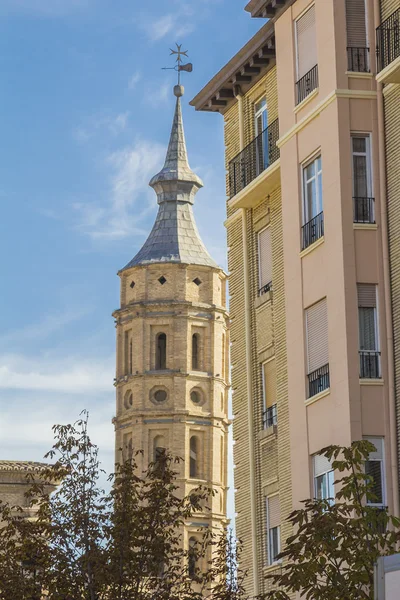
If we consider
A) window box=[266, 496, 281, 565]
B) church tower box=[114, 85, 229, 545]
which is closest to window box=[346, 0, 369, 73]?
window box=[266, 496, 281, 565]

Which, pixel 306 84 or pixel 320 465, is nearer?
pixel 320 465

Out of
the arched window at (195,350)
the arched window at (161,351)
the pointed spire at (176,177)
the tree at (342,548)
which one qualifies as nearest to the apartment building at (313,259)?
the tree at (342,548)

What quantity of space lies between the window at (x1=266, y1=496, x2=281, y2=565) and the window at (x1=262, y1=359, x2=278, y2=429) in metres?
1.67

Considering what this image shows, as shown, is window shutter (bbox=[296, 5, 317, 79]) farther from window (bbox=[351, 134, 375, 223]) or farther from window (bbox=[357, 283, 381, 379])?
window (bbox=[357, 283, 381, 379])

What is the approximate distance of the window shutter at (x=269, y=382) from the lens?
37844mm

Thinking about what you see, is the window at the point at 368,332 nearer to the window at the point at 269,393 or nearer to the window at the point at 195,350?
the window at the point at 269,393

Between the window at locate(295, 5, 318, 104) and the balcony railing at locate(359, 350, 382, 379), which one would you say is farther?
the window at locate(295, 5, 318, 104)

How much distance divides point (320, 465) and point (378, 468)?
1.84 m

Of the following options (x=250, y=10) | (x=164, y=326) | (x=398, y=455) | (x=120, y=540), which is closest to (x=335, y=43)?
(x=250, y=10)

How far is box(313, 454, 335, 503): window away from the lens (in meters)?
32.9

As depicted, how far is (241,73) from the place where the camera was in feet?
131

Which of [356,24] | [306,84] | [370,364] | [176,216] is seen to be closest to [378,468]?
[370,364]

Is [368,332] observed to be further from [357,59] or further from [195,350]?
[195,350]

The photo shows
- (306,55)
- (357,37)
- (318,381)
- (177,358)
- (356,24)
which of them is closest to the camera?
(318,381)
